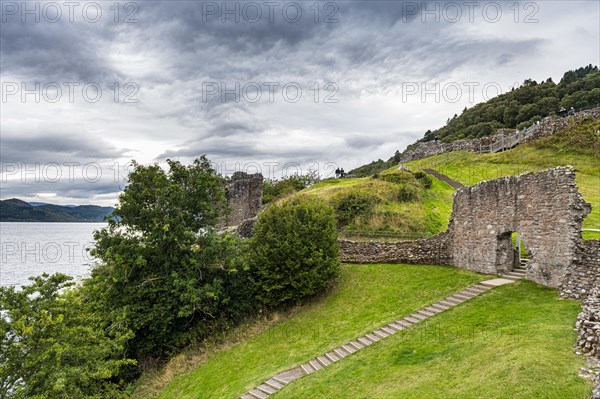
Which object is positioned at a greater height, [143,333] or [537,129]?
[537,129]

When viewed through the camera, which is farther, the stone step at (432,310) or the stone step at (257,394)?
the stone step at (432,310)

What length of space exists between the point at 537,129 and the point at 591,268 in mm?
35776

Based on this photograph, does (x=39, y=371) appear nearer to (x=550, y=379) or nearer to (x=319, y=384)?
(x=319, y=384)

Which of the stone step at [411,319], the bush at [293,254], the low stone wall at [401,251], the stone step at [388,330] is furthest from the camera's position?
the low stone wall at [401,251]

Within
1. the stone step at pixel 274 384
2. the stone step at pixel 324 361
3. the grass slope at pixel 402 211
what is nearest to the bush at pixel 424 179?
the grass slope at pixel 402 211

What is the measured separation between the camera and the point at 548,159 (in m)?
36.0

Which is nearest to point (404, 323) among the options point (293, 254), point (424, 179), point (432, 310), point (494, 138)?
point (432, 310)

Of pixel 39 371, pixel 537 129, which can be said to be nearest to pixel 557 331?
pixel 39 371

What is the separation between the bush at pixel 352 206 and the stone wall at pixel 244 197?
39.0 feet

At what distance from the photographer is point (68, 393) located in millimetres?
14062

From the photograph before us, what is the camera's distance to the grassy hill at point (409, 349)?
9102 mm

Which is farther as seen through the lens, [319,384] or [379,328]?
[379,328]

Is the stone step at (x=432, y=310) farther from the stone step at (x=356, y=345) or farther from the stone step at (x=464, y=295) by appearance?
the stone step at (x=356, y=345)

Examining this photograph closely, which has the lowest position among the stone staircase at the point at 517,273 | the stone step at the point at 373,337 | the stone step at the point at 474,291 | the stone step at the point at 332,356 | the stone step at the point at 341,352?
the stone step at the point at 332,356
